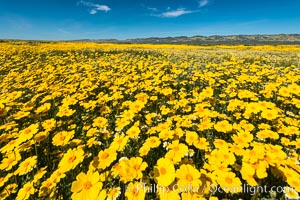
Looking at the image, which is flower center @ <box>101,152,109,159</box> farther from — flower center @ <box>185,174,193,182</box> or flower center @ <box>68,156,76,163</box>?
flower center @ <box>185,174,193,182</box>

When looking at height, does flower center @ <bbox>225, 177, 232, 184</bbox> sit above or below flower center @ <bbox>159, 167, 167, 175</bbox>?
below

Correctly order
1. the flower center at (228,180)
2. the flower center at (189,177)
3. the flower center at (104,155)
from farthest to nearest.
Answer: the flower center at (104,155) < the flower center at (228,180) < the flower center at (189,177)

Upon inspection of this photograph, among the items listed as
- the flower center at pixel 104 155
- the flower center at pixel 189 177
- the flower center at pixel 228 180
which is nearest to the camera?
the flower center at pixel 189 177

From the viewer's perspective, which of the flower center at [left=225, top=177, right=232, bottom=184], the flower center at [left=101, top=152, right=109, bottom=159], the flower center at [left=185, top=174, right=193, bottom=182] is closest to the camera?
the flower center at [left=185, top=174, right=193, bottom=182]

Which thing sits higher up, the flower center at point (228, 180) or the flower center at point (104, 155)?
the flower center at point (104, 155)

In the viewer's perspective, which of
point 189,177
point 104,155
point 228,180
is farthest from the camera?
point 104,155

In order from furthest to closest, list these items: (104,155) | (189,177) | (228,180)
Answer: (104,155) → (228,180) → (189,177)

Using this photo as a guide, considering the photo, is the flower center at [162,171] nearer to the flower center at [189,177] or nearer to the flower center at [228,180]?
the flower center at [189,177]

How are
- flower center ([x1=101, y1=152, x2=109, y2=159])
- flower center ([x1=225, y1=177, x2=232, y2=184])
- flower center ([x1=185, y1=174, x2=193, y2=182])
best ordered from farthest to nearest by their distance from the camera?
flower center ([x1=101, y1=152, x2=109, y2=159])
flower center ([x1=225, y1=177, x2=232, y2=184])
flower center ([x1=185, y1=174, x2=193, y2=182])

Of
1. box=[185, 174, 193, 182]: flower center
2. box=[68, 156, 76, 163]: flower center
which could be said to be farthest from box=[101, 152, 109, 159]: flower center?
box=[185, 174, 193, 182]: flower center

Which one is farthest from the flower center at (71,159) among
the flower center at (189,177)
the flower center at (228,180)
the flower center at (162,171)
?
the flower center at (228,180)

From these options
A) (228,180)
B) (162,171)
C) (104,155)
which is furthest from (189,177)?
(104,155)

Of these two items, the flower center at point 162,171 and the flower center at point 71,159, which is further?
the flower center at point 71,159

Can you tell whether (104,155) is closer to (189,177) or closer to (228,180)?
(189,177)
